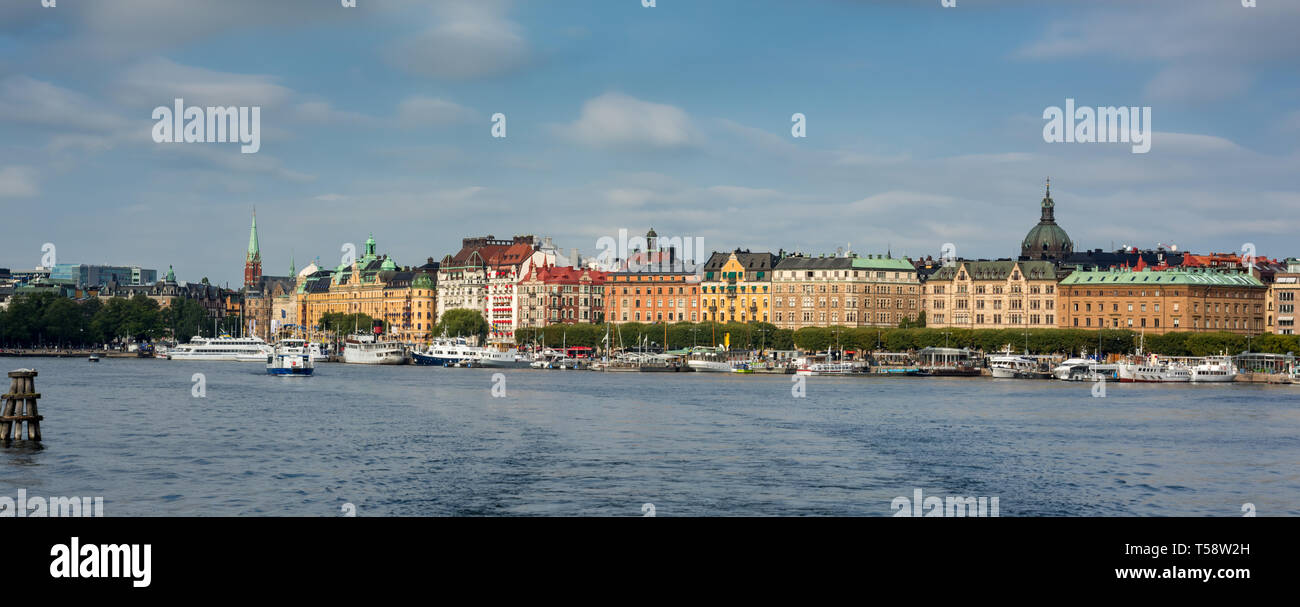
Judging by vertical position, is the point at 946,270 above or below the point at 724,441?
above

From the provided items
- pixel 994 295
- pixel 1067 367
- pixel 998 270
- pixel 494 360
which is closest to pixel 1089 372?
pixel 1067 367

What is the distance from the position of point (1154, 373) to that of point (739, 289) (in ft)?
183

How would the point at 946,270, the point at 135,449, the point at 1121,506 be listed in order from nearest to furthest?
1. the point at 1121,506
2. the point at 135,449
3. the point at 946,270

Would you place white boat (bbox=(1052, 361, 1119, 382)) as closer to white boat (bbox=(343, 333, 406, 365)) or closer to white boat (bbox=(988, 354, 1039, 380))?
white boat (bbox=(988, 354, 1039, 380))

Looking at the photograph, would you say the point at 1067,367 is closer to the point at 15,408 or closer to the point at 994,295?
the point at 994,295

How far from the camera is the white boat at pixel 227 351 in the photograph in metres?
136

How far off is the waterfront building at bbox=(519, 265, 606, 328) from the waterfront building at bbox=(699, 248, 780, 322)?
15.7m

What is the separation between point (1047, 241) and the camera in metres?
138

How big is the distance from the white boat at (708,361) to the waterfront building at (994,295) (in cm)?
2523

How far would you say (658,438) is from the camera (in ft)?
127

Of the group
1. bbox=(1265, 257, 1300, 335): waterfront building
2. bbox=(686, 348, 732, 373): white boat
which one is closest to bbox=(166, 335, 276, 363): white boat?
bbox=(686, 348, 732, 373): white boat
